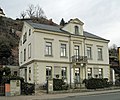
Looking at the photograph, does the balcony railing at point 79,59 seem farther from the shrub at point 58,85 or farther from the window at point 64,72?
the shrub at point 58,85

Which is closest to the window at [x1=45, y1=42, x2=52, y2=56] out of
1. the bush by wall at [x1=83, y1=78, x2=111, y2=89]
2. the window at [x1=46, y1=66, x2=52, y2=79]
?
the window at [x1=46, y1=66, x2=52, y2=79]

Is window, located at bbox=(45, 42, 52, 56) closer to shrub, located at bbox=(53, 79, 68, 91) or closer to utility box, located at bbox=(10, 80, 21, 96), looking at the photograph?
shrub, located at bbox=(53, 79, 68, 91)

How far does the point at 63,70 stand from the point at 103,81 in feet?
21.2

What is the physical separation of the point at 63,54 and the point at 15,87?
45.6 ft

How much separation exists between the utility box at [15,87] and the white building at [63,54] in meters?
7.74

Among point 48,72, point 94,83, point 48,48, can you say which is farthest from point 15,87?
point 94,83

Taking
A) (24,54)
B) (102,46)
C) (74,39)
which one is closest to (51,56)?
(74,39)

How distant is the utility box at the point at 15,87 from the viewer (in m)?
26.0

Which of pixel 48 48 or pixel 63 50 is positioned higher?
pixel 48 48

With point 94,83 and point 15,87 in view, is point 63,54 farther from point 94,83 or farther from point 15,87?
point 15,87

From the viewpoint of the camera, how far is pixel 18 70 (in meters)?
48.8

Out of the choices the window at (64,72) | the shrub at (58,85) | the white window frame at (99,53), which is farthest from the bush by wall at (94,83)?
the white window frame at (99,53)

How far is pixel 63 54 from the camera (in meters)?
38.5

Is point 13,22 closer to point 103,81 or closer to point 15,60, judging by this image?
point 15,60
